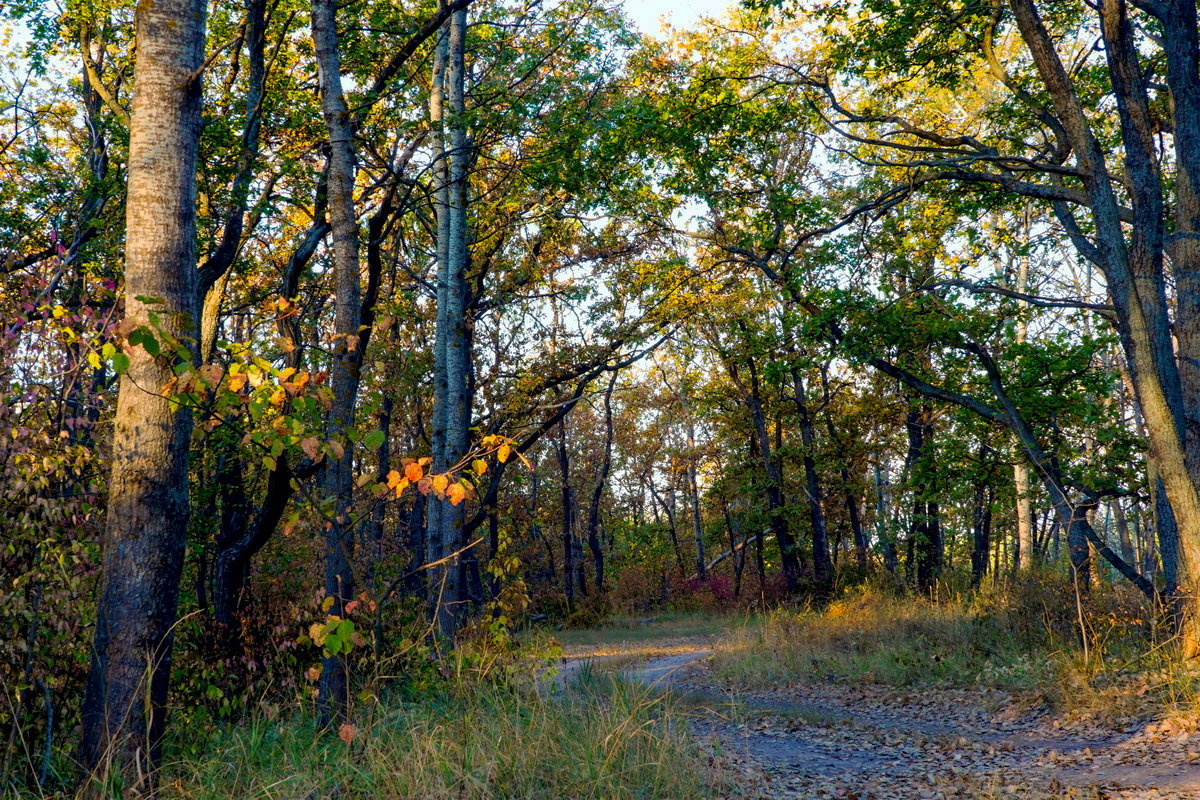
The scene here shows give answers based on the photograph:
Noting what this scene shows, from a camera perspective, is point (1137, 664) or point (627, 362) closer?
point (1137, 664)

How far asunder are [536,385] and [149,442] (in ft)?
41.3

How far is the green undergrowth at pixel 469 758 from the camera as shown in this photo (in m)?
4.18

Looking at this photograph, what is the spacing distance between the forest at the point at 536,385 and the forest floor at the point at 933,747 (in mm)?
68

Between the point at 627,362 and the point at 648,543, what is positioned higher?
the point at 627,362

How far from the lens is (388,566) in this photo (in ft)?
39.6

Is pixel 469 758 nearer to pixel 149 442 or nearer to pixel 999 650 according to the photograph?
pixel 149 442

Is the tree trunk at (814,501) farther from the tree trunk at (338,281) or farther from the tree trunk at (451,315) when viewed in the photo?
the tree trunk at (338,281)

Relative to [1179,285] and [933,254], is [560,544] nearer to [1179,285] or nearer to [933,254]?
[933,254]

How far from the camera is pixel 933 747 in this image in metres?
7.50

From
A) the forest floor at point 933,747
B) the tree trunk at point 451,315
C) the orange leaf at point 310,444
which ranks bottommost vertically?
the forest floor at point 933,747

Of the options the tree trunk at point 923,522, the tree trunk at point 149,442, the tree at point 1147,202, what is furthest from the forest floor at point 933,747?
the tree trunk at point 923,522

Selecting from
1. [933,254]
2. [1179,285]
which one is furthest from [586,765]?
[933,254]

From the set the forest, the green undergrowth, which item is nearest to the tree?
the forest

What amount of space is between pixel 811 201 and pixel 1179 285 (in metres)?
4.82
